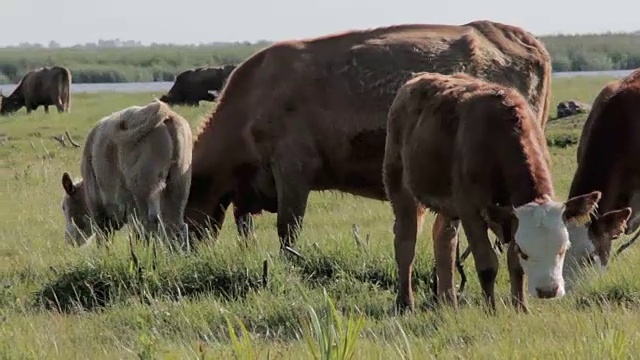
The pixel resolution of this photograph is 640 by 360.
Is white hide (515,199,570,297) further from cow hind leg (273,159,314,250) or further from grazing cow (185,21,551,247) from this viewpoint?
cow hind leg (273,159,314,250)

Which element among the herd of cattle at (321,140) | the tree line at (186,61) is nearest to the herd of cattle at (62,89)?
the herd of cattle at (321,140)

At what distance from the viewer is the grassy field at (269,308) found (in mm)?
6180

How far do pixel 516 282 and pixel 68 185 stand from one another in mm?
5684

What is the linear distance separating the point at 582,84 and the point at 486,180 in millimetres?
32751

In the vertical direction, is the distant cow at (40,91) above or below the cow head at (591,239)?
below

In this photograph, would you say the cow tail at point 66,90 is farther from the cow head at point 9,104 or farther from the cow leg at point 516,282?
the cow leg at point 516,282

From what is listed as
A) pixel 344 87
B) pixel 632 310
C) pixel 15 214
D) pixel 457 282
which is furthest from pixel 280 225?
pixel 15 214

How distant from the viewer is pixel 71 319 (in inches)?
323

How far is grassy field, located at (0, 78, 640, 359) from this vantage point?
20.3 feet

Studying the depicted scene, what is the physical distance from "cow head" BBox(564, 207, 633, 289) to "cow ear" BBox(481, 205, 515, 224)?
0.98 meters

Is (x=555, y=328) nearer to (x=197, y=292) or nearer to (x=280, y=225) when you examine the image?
(x=197, y=292)

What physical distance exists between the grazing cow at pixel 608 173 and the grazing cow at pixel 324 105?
126 cm

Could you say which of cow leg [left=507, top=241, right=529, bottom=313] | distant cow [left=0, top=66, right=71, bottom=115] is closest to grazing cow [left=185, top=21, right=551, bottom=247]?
cow leg [left=507, top=241, right=529, bottom=313]

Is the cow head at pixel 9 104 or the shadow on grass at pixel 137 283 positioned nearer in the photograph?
the shadow on grass at pixel 137 283
